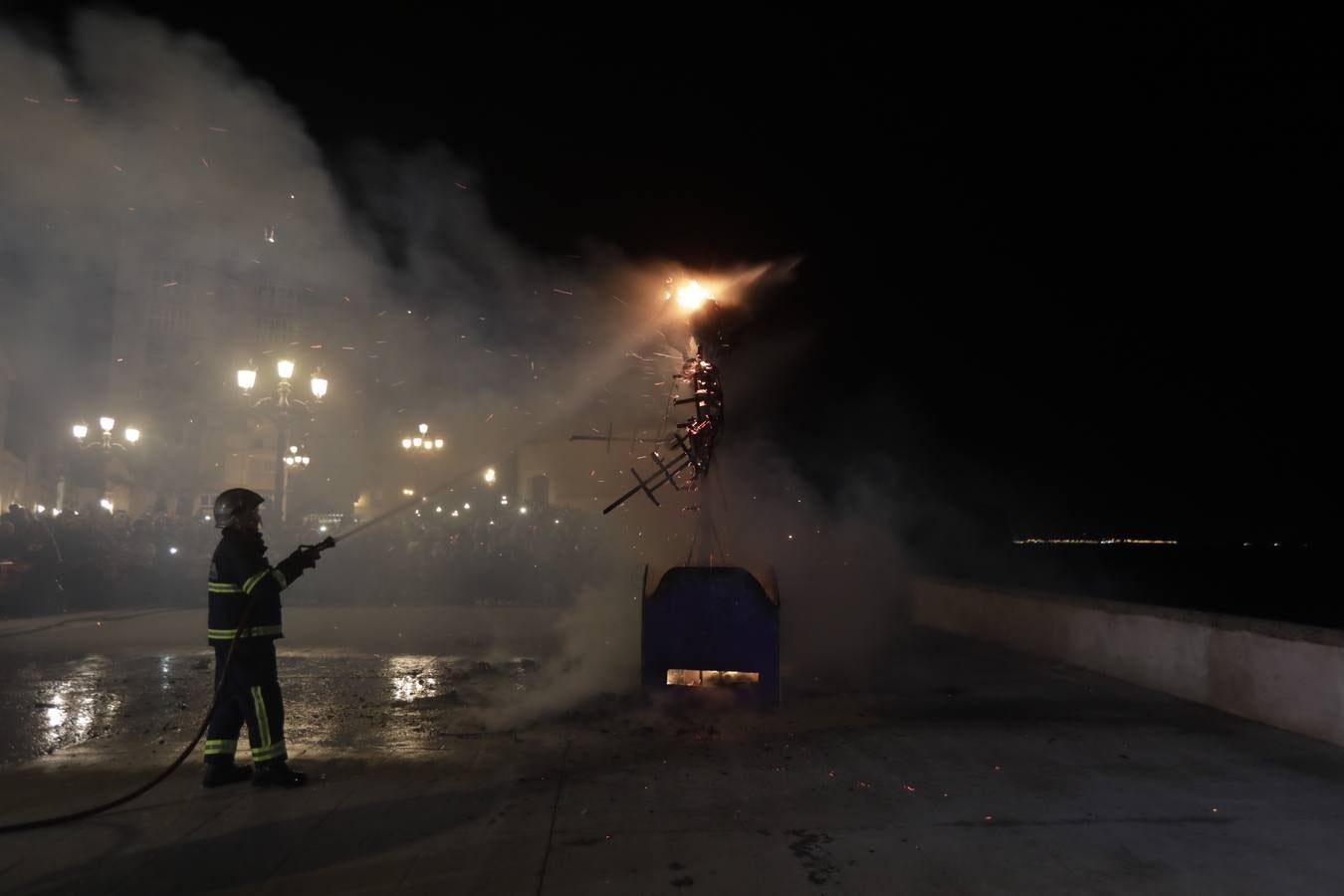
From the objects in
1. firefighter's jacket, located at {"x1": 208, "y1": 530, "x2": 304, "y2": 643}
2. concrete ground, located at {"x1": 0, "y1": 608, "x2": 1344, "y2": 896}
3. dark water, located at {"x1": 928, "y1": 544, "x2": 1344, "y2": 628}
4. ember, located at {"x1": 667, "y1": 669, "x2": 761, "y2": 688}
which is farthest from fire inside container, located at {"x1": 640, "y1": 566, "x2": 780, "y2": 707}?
dark water, located at {"x1": 928, "y1": 544, "x2": 1344, "y2": 628}

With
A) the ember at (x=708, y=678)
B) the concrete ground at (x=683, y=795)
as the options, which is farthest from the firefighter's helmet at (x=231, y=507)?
the ember at (x=708, y=678)

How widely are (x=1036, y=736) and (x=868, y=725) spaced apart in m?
1.10

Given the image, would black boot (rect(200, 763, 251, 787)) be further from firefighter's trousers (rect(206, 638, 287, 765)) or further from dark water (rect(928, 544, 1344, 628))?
dark water (rect(928, 544, 1344, 628))

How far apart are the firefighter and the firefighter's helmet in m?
0.10

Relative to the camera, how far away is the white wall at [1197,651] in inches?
218

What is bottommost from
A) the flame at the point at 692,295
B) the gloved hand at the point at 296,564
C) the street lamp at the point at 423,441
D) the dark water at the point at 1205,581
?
the dark water at the point at 1205,581

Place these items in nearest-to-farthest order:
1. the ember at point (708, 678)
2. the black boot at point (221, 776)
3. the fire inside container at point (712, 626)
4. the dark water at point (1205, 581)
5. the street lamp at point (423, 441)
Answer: the black boot at point (221, 776) → the fire inside container at point (712, 626) → the ember at point (708, 678) → the street lamp at point (423, 441) → the dark water at point (1205, 581)

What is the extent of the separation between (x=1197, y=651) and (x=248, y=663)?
6.87 m

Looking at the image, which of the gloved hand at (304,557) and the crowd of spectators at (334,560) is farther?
the crowd of spectators at (334,560)

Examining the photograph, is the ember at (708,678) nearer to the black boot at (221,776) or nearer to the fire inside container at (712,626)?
the fire inside container at (712,626)

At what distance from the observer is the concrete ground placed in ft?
11.1

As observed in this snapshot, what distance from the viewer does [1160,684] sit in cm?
718

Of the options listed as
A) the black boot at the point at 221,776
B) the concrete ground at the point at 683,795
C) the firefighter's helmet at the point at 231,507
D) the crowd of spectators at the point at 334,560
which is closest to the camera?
the concrete ground at the point at 683,795

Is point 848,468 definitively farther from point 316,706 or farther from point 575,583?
point 316,706
